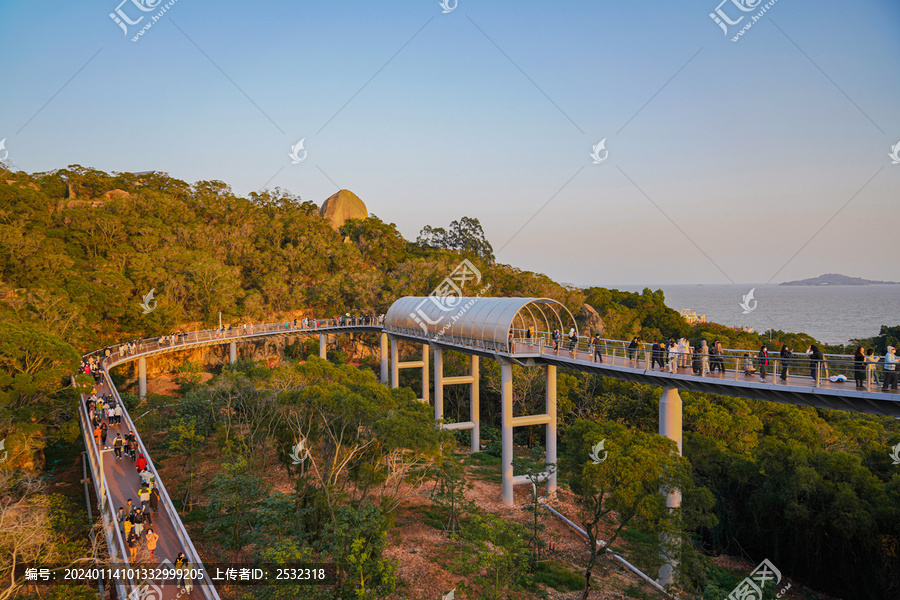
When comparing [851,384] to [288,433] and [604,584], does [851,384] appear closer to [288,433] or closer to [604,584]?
[604,584]

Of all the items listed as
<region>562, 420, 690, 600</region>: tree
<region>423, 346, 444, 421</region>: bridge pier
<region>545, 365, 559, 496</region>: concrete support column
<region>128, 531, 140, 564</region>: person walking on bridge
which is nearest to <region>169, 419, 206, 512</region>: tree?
<region>128, 531, 140, 564</region>: person walking on bridge

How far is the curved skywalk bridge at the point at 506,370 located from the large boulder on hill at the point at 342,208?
5322 centimetres

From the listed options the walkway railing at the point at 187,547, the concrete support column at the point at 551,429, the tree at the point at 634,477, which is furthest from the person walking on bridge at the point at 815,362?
the walkway railing at the point at 187,547

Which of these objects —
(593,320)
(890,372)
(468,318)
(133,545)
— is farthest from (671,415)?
(593,320)

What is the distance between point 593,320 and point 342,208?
217 ft

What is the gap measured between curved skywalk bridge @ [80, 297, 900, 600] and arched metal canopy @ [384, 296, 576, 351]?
3.0 inches

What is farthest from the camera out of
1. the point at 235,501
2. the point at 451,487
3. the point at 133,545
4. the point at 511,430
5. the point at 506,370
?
the point at 506,370

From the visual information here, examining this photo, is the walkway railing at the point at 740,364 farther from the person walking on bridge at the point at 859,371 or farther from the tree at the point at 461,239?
the tree at the point at 461,239

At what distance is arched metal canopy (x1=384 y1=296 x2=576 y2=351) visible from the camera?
27.3 metres

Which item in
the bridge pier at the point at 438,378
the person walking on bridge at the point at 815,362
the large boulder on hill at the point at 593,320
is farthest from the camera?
the large boulder on hill at the point at 593,320

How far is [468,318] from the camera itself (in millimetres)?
30766

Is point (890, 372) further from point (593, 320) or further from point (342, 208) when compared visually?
point (342, 208)

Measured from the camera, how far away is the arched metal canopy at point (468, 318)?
Result: 2730 cm

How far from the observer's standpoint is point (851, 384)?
16.2 m
